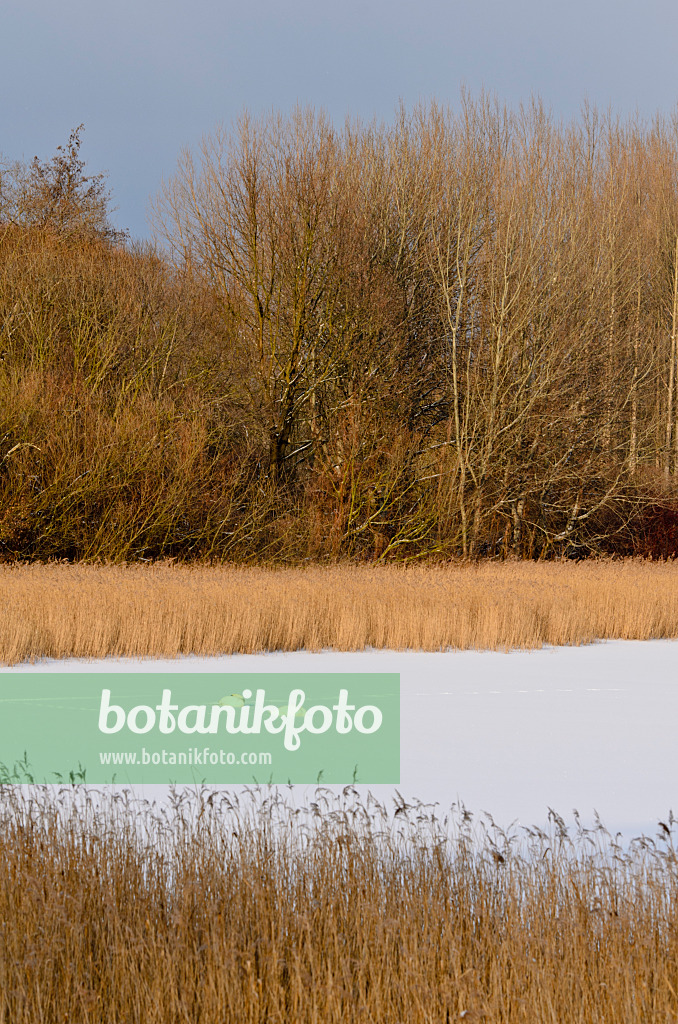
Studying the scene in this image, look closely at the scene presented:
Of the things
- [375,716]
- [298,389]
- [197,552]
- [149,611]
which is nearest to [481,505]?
[298,389]

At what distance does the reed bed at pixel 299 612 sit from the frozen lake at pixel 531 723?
384 mm

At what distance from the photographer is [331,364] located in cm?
1895

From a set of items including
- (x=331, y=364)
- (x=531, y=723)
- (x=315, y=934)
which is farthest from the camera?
(x=331, y=364)

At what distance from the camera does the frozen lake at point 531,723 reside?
496cm

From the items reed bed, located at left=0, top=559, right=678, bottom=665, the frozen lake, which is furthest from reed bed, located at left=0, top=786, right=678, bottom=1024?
reed bed, located at left=0, top=559, right=678, bottom=665

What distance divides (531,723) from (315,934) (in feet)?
12.8

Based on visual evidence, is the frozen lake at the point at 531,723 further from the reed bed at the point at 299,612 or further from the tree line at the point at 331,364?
the tree line at the point at 331,364

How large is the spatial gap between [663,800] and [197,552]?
46.8 feet

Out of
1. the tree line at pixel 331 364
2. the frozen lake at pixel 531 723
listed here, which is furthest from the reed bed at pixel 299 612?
the tree line at pixel 331 364

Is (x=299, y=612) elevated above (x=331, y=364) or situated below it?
below

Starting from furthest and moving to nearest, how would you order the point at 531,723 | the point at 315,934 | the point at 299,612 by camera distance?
the point at 299,612, the point at 531,723, the point at 315,934

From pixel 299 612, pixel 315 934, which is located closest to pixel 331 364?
pixel 299 612

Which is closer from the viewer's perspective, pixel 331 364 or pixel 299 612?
pixel 299 612

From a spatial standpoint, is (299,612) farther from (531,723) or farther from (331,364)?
(331,364)
